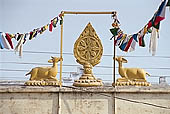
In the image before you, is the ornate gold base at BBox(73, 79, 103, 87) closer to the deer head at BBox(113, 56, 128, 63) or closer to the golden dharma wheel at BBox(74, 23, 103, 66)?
the golden dharma wheel at BBox(74, 23, 103, 66)

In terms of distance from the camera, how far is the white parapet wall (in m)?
4.67

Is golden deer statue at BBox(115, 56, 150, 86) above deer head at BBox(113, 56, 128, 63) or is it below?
below

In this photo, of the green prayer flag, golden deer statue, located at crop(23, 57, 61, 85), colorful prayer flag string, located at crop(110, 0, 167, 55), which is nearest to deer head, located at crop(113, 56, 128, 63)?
colorful prayer flag string, located at crop(110, 0, 167, 55)

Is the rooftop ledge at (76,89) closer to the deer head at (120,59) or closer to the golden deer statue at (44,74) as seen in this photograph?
the golden deer statue at (44,74)

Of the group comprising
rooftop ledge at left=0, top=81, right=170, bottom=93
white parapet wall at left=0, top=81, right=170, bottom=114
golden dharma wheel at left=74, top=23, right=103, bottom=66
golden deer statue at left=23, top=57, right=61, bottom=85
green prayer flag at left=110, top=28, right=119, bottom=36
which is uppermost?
green prayer flag at left=110, top=28, right=119, bottom=36

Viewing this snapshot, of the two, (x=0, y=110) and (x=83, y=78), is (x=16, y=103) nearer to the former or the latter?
(x=0, y=110)

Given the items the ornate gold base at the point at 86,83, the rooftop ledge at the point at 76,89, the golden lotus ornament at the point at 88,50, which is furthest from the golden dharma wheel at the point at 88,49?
the rooftop ledge at the point at 76,89

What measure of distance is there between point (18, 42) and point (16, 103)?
4.71ft

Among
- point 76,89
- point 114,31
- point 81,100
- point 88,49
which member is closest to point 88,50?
point 88,49

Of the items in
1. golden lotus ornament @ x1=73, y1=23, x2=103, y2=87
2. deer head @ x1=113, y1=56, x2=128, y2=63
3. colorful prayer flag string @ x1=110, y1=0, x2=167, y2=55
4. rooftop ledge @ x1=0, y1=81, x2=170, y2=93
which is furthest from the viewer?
deer head @ x1=113, y1=56, x2=128, y2=63

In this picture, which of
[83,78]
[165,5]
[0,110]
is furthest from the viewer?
[83,78]

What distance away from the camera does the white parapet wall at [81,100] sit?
15.3 ft

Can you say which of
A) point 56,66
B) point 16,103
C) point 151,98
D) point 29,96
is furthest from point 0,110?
point 151,98

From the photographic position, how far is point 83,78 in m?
5.00
